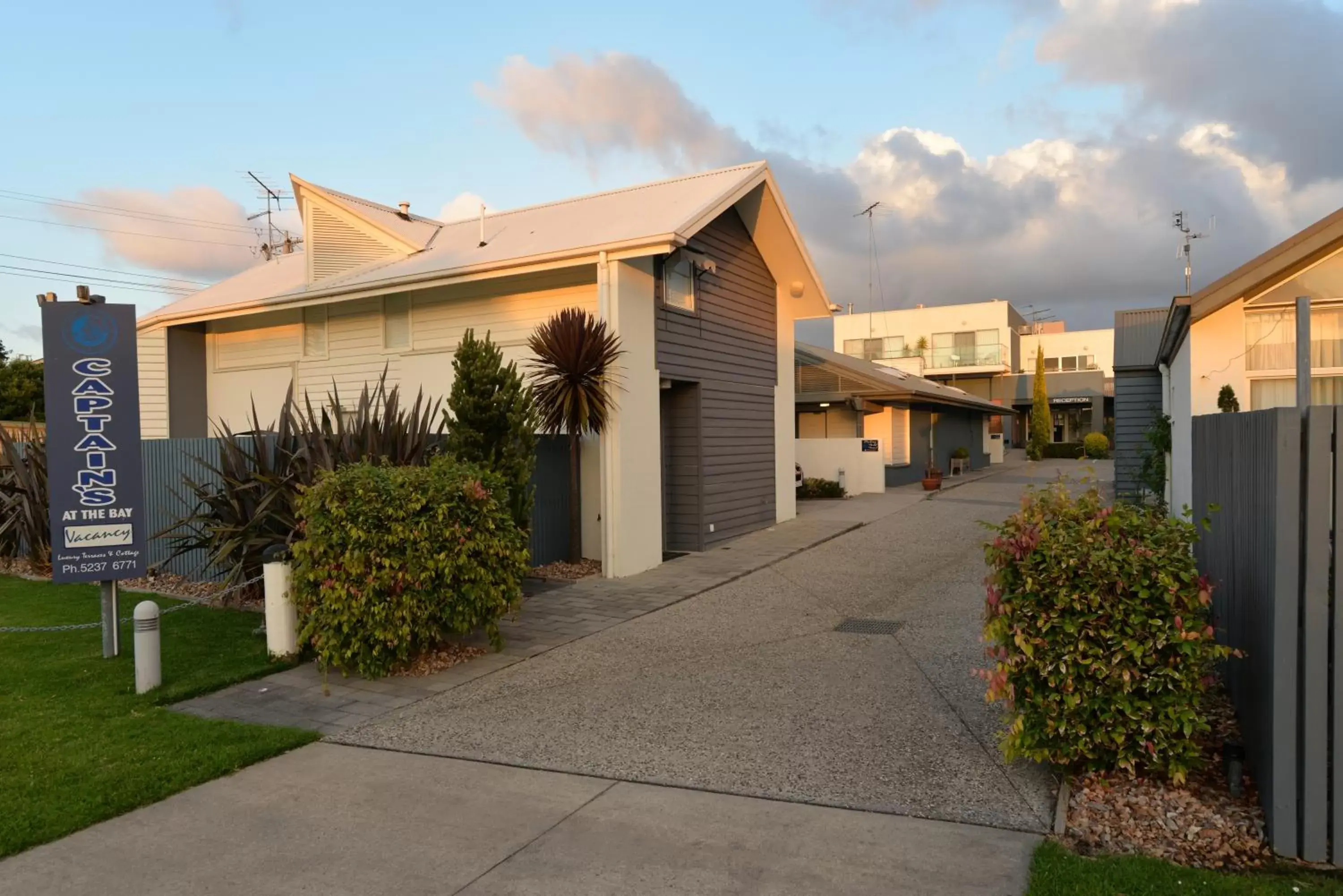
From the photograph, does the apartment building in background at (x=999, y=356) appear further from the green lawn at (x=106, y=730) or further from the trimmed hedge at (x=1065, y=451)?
the green lawn at (x=106, y=730)

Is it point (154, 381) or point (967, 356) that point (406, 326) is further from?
point (967, 356)

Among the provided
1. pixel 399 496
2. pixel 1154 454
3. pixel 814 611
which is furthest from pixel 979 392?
pixel 399 496

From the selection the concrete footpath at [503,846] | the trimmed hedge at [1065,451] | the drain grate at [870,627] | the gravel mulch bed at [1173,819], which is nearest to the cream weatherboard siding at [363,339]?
the drain grate at [870,627]

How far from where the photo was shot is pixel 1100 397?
45.2 m

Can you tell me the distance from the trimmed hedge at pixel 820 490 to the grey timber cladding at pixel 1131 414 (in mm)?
5932

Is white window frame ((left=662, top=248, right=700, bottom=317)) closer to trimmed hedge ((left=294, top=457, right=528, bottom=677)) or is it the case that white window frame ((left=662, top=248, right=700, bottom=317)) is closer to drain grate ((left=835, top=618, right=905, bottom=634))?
drain grate ((left=835, top=618, right=905, bottom=634))

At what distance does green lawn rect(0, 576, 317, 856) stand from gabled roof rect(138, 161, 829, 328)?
221 inches

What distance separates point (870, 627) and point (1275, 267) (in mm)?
6265

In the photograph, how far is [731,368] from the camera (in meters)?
14.3

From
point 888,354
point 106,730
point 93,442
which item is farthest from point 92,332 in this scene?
point 888,354

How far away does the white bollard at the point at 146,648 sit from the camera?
6.13 metres

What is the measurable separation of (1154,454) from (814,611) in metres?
10.6

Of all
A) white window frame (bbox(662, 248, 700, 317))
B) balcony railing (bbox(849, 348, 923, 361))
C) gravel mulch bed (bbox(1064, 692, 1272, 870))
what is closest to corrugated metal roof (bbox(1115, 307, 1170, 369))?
white window frame (bbox(662, 248, 700, 317))

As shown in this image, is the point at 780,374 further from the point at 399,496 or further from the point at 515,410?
the point at 399,496
